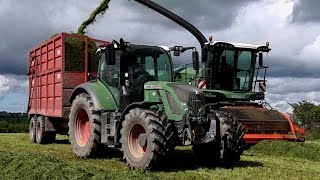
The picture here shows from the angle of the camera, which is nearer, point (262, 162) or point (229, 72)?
point (262, 162)

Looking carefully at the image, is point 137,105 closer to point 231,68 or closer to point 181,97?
point 181,97

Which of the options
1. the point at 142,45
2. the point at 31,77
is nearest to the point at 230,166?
the point at 142,45

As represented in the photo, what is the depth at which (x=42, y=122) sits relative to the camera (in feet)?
47.3

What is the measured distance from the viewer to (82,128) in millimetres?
11109

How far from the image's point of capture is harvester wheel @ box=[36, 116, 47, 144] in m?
14.3

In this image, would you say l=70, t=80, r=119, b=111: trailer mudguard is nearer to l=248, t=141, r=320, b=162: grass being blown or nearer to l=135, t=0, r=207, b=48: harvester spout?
l=248, t=141, r=320, b=162: grass being blown

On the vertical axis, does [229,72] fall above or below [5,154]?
above

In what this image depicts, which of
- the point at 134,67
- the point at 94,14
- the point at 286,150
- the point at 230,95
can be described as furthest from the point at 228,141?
the point at 94,14

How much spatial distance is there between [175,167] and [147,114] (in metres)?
1.21

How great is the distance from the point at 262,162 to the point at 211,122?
6.29ft

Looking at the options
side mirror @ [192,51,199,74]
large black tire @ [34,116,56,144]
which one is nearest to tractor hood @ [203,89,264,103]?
side mirror @ [192,51,199,74]

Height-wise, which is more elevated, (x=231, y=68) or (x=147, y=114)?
(x=231, y=68)

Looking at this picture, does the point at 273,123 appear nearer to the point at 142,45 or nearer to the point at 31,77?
the point at 142,45

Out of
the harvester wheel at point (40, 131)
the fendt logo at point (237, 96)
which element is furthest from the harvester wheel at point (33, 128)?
the fendt logo at point (237, 96)
